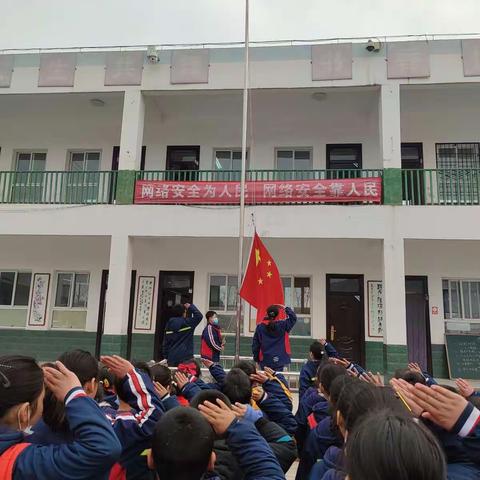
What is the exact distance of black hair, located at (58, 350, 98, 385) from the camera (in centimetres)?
198

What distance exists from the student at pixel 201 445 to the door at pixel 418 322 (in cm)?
936

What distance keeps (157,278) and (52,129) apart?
15.2ft

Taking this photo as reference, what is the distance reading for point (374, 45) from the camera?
9.02m

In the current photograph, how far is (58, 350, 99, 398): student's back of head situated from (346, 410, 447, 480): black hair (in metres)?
1.32

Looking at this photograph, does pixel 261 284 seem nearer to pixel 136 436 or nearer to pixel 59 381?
pixel 136 436

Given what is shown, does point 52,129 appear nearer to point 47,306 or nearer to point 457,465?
point 47,306

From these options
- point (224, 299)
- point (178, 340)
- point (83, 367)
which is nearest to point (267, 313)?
point (178, 340)

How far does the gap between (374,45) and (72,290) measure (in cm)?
850

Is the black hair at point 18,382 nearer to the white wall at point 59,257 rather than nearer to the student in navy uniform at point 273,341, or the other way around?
the student in navy uniform at point 273,341

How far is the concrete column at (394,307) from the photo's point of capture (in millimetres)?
8383

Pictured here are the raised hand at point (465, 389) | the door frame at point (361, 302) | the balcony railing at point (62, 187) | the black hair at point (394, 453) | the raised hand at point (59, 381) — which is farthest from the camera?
the balcony railing at point (62, 187)

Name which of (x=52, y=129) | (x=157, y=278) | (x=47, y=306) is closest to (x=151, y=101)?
(x=52, y=129)

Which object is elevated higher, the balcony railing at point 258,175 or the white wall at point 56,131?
the white wall at point 56,131

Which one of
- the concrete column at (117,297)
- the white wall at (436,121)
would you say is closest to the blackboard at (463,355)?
the white wall at (436,121)
